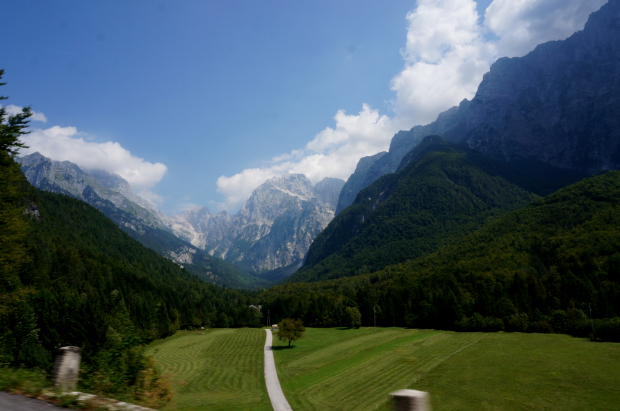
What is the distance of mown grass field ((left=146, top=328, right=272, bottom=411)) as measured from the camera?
3631 centimetres

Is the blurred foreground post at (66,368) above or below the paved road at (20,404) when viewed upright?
above

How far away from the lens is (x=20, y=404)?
7.87m

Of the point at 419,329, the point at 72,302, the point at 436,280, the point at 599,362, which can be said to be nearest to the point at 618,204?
the point at 436,280

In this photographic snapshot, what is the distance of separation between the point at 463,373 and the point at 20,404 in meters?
57.2

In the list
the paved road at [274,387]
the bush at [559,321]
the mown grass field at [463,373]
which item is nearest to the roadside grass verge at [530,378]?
the mown grass field at [463,373]

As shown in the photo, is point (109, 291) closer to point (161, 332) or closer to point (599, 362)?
point (161, 332)

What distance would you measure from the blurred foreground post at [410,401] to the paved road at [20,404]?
8434 millimetres

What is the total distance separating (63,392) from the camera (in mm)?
8742

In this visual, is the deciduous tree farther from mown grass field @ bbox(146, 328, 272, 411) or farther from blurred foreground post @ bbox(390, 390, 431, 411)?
blurred foreground post @ bbox(390, 390, 431, 411)

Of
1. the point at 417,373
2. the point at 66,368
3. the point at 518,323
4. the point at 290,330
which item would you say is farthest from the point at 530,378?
the point at 66,368

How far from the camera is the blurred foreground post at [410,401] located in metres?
4.97

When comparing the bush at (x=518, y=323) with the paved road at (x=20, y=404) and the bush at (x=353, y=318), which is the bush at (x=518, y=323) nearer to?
the bush at (x=353, y=318)

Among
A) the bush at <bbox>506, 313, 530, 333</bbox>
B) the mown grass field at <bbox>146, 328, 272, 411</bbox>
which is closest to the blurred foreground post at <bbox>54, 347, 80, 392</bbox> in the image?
the mown grass field at <bbox>146, 328, 272, 411</bbox>

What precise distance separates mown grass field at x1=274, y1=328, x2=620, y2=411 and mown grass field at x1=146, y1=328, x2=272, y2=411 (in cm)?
541
